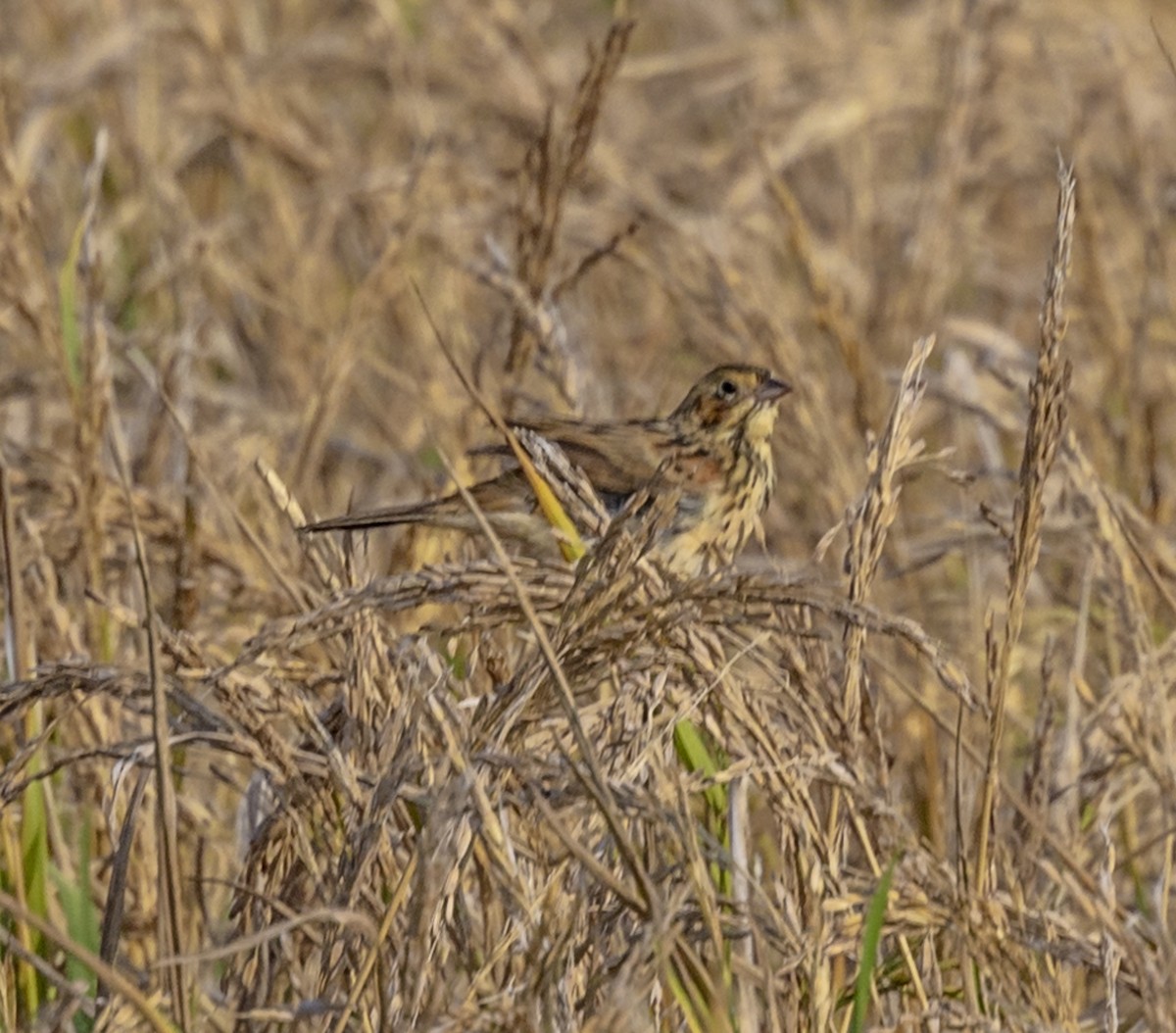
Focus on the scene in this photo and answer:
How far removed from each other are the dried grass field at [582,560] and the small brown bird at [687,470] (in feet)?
0.28

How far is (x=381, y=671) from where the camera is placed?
2006 millimetres

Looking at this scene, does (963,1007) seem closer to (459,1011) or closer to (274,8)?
(459,1011)

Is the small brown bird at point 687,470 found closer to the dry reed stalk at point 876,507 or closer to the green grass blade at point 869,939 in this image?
the dry reed stalk at point 876,507

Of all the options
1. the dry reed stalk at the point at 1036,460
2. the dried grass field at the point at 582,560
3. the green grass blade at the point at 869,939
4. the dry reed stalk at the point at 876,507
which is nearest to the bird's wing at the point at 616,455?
the dried grass field at the point at 582,560

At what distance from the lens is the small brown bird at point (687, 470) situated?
309cm

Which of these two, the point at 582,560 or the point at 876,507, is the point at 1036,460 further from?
the point at 582,560

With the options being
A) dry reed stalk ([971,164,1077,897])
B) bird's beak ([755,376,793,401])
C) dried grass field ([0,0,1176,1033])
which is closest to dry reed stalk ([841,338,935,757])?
dried grass field ([0,0,1176,1033])

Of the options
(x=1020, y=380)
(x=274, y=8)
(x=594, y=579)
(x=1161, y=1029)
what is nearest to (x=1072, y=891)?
(x=1161, y=1029)

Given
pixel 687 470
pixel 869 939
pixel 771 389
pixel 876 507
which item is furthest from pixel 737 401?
pixel 869 939

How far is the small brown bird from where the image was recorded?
309 cm

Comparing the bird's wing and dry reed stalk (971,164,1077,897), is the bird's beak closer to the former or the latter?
the bird's wing

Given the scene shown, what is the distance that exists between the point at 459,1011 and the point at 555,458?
0.59 m

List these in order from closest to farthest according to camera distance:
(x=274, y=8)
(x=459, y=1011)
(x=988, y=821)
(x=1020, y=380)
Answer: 1. (x=459, y=1011)
2. (x=988, y=821)
3. (x=1020, y=380)
4. (x=274, y=8)

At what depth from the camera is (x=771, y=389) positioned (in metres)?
3.44
